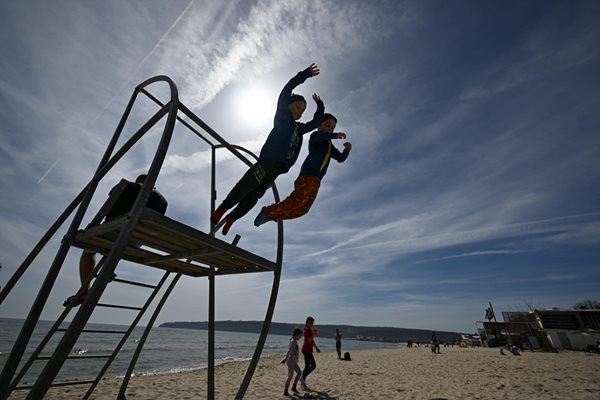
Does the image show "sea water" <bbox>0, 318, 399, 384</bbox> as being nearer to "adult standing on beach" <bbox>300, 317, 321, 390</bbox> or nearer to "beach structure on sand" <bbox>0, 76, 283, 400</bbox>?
"adult standing on beach" <bbox>300, 317, 321, 390</bbox>

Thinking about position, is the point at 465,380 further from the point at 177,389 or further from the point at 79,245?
the point at 79,245

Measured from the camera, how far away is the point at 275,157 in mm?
3299

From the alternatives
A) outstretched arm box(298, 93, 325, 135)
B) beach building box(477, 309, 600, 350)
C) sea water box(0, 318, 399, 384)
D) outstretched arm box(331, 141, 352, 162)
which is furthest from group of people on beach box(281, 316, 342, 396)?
beach building box(477, 309, 600, 350)

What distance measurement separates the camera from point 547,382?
9.30 meters

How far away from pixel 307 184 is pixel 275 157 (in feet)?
1.78

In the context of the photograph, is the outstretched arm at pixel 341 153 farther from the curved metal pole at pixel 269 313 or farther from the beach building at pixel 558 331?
the beach building at pixel 558 331

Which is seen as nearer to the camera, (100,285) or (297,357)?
(100,285)

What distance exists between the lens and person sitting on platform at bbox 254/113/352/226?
3.53m

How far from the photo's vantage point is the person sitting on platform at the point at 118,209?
2.93 meters

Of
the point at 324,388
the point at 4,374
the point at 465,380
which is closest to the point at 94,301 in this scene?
the point at 4,374

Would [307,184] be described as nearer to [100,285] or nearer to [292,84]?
[292,84]

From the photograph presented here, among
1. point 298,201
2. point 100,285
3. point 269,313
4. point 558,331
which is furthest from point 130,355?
point 558,331

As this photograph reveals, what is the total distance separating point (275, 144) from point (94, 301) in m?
2.24

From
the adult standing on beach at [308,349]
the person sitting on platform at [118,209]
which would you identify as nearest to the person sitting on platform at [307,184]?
the person sitting on platform at [118,209]
